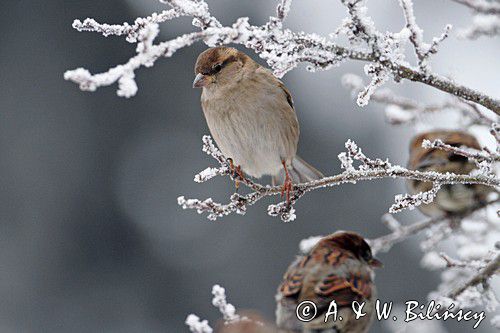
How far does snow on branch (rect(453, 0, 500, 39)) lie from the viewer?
2.22m

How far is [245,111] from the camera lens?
3.51 m

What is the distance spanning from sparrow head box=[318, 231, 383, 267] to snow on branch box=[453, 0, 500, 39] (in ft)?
3.58

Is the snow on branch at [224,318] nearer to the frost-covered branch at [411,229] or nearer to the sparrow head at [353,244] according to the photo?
the sparrow head at [353,244]

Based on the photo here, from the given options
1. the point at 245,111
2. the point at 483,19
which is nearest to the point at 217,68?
the point at 245,111

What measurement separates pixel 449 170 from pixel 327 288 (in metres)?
1.51

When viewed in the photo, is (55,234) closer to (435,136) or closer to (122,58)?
(122,58)

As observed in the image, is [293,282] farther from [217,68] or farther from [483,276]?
[217,68]

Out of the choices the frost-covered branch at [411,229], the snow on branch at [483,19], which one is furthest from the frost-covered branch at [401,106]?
the snow on branch at [483,19]

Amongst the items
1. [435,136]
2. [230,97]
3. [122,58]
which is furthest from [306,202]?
[230,97]

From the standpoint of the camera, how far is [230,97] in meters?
3.52

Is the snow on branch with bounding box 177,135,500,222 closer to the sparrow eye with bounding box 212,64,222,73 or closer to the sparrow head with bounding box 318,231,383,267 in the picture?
the sparrow head with bounding box 318,231,383,267

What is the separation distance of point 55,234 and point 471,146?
9.79 meters

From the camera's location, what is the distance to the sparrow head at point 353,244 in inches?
121

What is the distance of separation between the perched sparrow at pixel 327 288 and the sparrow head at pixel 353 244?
14 mm
